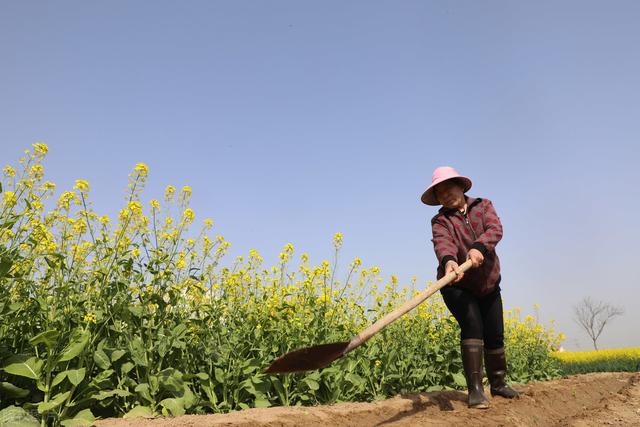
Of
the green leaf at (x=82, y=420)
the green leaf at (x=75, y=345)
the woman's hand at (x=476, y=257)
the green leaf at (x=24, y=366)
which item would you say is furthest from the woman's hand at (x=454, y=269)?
the green leaf at (x=24, y=366)

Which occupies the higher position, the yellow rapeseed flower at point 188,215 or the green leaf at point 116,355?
the yellow rapeseed flower at point 188,215

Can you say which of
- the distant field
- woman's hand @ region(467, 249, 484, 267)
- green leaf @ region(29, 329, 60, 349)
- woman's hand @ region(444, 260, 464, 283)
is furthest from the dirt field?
the distant field

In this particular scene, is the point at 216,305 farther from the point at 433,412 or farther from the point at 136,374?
the point at 433,412

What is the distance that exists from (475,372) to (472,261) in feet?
3.08

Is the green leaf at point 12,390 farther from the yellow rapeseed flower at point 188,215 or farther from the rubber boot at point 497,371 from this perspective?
the rubber boot at point 497,371

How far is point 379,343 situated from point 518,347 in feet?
13.8

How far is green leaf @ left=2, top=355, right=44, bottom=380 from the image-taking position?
123 inches

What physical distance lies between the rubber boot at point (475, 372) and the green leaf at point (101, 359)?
2.62 metres

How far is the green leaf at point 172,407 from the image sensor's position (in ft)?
11.8

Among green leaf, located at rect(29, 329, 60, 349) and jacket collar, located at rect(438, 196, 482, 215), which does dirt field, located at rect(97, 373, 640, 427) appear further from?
jacket collar, located at rect(438, 196, 482, 215)

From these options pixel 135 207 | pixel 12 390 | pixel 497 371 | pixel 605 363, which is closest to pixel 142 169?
pixel 135 207

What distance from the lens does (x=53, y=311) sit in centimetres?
346

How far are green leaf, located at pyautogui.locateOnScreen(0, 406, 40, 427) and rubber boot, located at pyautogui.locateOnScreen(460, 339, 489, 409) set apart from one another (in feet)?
9.82

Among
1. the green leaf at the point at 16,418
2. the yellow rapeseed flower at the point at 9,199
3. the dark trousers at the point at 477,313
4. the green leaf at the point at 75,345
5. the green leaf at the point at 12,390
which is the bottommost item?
the green leaf at the point at 16,418
